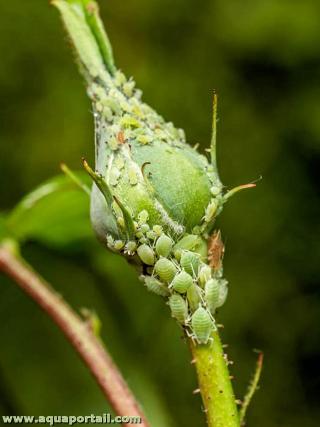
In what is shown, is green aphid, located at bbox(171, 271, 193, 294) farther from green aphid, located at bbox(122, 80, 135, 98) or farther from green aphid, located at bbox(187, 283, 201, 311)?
green aphid, located at bbox(122, 80, 135, 98)

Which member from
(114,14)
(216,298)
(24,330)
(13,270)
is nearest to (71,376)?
(24,330)

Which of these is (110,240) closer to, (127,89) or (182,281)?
(182,281)

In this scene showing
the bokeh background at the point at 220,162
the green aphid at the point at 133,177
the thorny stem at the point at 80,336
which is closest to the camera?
the green aphid at the point at 133,177

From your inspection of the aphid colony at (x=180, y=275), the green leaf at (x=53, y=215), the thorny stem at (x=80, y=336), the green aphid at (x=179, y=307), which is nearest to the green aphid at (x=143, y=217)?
the aphid colony at (x=180, y=275)

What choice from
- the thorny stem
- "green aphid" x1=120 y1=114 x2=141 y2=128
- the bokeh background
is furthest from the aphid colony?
the bokeh background

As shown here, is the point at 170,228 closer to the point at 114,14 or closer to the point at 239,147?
the point at 239,147

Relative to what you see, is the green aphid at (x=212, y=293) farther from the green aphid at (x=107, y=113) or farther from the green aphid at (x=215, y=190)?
the green aphid at (x=107, y=113)
